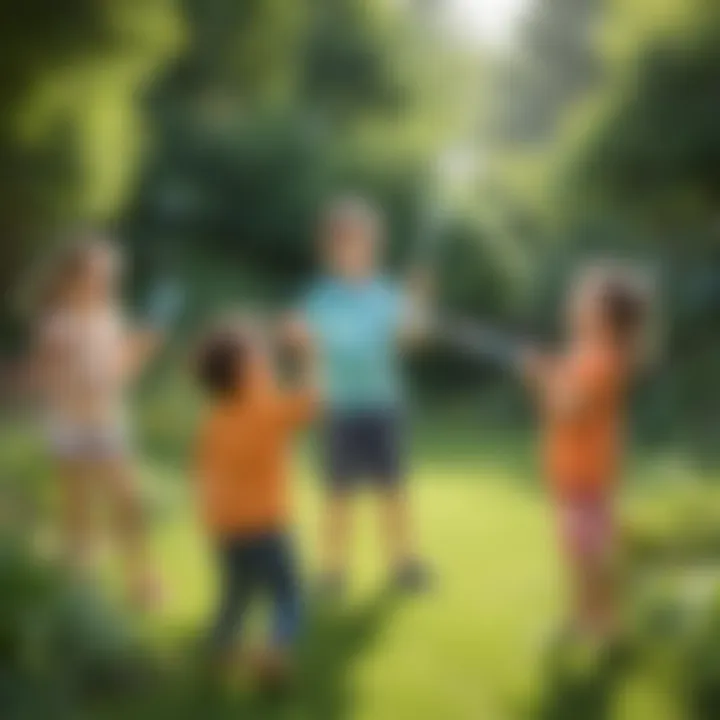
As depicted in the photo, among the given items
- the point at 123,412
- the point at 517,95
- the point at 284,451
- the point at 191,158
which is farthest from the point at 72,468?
the point at 517,95

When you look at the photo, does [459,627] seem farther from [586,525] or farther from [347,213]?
[347,213]

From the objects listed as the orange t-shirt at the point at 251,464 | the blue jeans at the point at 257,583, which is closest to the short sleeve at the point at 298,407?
the orange t-shirt at the point at 251,464

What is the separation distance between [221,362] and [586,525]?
0.35 meters

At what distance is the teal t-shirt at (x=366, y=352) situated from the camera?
4.09ft

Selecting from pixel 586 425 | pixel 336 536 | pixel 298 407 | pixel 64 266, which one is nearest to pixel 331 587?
pixel 336 536

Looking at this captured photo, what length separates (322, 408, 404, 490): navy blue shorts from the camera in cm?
124

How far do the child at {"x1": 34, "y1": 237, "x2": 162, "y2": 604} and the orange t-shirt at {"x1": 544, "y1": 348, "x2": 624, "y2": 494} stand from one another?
1.21 ft

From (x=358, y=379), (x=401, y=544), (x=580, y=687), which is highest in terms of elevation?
(x=358, y=379)

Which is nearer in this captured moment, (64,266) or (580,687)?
(580,687)

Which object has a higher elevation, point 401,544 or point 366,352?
point 366,352

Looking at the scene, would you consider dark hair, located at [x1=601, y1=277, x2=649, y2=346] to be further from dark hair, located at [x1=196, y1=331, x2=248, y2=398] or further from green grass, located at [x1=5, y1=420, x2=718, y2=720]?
dark hair, located at [x1=196, y1=331, x2=248, y2=398]

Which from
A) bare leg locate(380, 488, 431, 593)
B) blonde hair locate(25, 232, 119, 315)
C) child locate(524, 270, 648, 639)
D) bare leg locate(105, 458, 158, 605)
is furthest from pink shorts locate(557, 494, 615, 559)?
blonde hair locate(25, 232, 119, 315)

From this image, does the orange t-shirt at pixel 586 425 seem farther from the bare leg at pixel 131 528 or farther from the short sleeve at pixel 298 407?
the bare leg at pixel 131 528

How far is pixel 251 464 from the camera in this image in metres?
1.24
